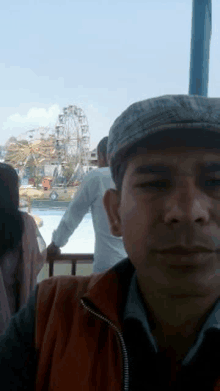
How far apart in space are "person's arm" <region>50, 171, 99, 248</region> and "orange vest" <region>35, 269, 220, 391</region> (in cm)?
124

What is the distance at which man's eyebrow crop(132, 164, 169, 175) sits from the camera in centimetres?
52

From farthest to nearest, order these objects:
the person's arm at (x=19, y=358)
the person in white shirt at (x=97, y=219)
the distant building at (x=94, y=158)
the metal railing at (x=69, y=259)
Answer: the distant building at (x=94, y=158)
the metal railing at (x=69, y=259)
the person in white shirt at (x=97, y=219)
the person's arm at (x=19, y=358)

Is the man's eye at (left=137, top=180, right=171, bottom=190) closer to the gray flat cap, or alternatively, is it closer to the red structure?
the gray flat cap

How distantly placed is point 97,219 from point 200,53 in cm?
124

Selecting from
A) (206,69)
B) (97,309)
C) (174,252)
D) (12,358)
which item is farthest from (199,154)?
(206,69)

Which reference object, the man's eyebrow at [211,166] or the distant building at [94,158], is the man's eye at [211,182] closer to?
the man's eyebrow at [211,166]

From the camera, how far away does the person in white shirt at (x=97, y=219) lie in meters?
1.88

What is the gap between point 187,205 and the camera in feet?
1.61

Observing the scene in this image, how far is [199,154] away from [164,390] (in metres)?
0.40

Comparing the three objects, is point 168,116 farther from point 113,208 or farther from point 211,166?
point 113,208

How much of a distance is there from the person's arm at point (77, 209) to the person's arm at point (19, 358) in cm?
129

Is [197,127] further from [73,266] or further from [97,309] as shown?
[73,266]

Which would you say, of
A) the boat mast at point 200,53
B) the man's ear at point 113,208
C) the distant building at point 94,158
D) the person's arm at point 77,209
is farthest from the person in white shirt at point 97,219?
the man's ear at point 113,208

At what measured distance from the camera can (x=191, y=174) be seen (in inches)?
20.1
